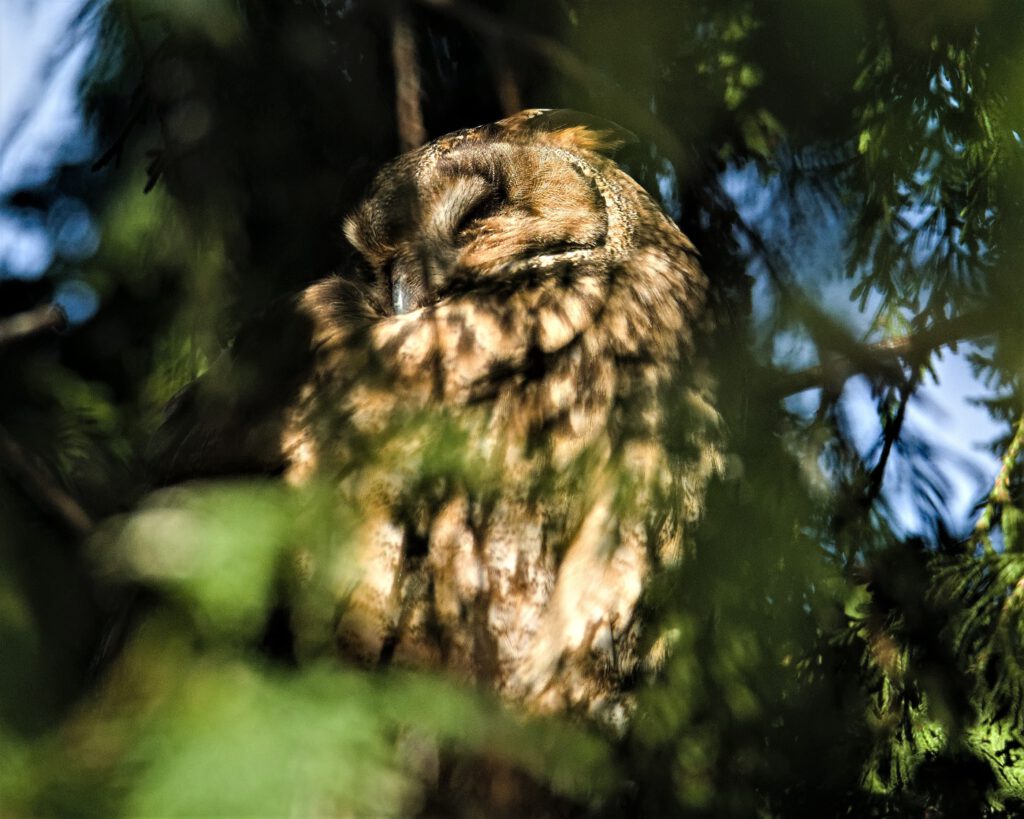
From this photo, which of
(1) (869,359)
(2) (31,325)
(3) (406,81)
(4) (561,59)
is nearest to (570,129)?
(4) (561,59)

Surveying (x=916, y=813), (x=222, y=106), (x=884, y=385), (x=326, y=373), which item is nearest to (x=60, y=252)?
(x=222, y=106)

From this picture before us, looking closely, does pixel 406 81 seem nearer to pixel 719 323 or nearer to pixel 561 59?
pixel 561 59

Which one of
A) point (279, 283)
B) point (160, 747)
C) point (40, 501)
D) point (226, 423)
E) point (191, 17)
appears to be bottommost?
point (160, 747)

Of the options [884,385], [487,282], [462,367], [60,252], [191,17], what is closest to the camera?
[191,17]

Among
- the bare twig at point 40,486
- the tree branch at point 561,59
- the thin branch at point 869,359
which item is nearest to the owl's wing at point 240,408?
the tree branch at point 561,59

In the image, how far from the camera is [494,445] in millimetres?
1935

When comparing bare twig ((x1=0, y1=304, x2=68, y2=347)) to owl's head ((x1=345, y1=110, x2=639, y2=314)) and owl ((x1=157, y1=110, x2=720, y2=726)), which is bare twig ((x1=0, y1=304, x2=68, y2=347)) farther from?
owl's head ((x1=345, y1=110, x2=639, y2=314))

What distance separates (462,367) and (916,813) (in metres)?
1.38

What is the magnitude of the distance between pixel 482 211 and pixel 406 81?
38cm

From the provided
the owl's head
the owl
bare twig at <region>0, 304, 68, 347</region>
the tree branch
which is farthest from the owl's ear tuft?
bare twig at <region>0, 304, 68, 347</region>

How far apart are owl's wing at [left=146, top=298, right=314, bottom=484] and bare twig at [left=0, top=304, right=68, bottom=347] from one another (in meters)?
0.98

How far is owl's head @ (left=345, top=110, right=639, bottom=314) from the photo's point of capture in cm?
253

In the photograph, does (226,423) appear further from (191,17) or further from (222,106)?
(191,17)

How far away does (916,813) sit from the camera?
216 centimetres
